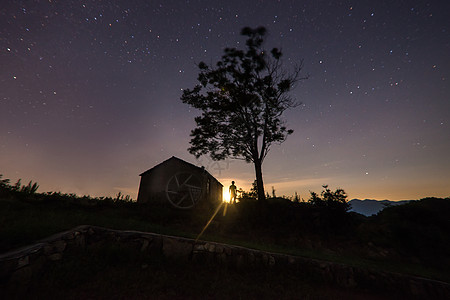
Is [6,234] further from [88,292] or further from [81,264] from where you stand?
[88,292]

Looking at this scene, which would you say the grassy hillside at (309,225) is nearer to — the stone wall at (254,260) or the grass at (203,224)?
the grass at (203,224)

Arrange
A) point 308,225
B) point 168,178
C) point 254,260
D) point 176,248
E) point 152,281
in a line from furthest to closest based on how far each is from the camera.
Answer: point 168,178 < point 308,225 < point 254,260 < point 176,248 < point 152,281

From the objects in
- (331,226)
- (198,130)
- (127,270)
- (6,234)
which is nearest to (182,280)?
(127,270)

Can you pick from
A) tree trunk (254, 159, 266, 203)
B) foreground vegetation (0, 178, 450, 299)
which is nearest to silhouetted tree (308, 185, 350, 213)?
foreground vegetation (0, 178, 450, 299)

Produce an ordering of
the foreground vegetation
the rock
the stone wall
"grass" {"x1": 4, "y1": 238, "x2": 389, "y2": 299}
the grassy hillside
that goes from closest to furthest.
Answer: "grass" {"x1": 4, "y1": 238, "x2": 389, "y2": 299} → the stone wall → the rock → the foreground vegetation → the grassy hillside

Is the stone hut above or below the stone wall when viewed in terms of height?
above

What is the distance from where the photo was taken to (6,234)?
397cm

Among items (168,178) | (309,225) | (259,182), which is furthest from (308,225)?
(168,178)

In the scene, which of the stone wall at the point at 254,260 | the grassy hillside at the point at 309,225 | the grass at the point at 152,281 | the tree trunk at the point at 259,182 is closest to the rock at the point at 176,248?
the stone wall at the point at 254,260

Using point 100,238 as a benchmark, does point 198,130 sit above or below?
above

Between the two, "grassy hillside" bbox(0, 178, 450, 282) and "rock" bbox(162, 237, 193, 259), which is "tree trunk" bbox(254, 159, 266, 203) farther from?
"rock" bbox(162, 237, 193, 259)

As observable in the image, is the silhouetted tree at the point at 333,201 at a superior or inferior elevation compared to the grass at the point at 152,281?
superior

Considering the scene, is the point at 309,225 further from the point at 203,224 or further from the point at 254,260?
the point at 254,260

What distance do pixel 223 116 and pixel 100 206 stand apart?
10.9m
